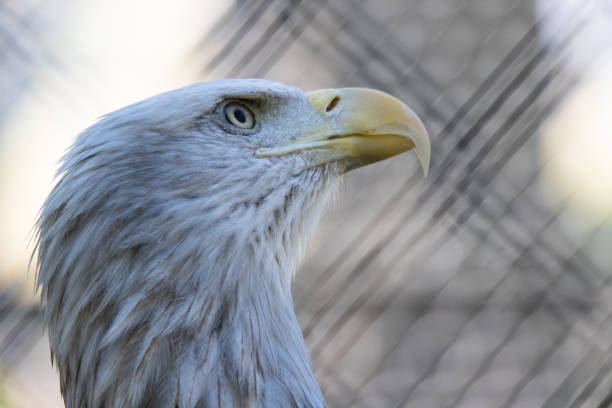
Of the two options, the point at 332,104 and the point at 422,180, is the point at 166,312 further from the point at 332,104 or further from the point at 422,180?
the point at 422,180

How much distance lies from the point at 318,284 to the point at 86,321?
640mm

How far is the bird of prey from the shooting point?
0.68m

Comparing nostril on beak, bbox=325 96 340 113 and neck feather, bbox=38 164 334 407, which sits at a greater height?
nostril on beak, bbox=325 96 340 113

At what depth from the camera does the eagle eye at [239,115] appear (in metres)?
0.78

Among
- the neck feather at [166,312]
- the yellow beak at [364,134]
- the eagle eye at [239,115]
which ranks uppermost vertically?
the yellow beak at [364,134]

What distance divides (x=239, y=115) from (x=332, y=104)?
4.9 inches

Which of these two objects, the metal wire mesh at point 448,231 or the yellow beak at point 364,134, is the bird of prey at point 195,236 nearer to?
the yellow beak at point 364,134

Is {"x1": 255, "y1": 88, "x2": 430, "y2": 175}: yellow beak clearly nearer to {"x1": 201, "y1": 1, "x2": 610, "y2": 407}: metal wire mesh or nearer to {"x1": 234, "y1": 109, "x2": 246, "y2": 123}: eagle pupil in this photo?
{"x1": 234, "y1": 109, "x2": 246, "y2": 123}: eagle pupil

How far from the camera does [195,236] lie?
705 mm

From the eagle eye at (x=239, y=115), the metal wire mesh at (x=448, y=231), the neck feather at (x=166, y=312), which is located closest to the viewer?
the neck feather at (x=166, y=312)

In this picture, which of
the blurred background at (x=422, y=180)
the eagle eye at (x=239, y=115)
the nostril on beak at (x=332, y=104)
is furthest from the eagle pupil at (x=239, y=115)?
the blurred background at (x=422, y=180)

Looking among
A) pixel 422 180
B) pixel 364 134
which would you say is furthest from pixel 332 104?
pixel 422 180

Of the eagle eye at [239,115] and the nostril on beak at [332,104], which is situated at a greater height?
the nostril on beak at [332,104]

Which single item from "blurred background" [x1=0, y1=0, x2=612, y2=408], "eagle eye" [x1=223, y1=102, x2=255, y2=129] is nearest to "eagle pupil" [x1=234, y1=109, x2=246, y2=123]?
"eagle eye" [x1=223, y1=102, x2=255, y2=129]
